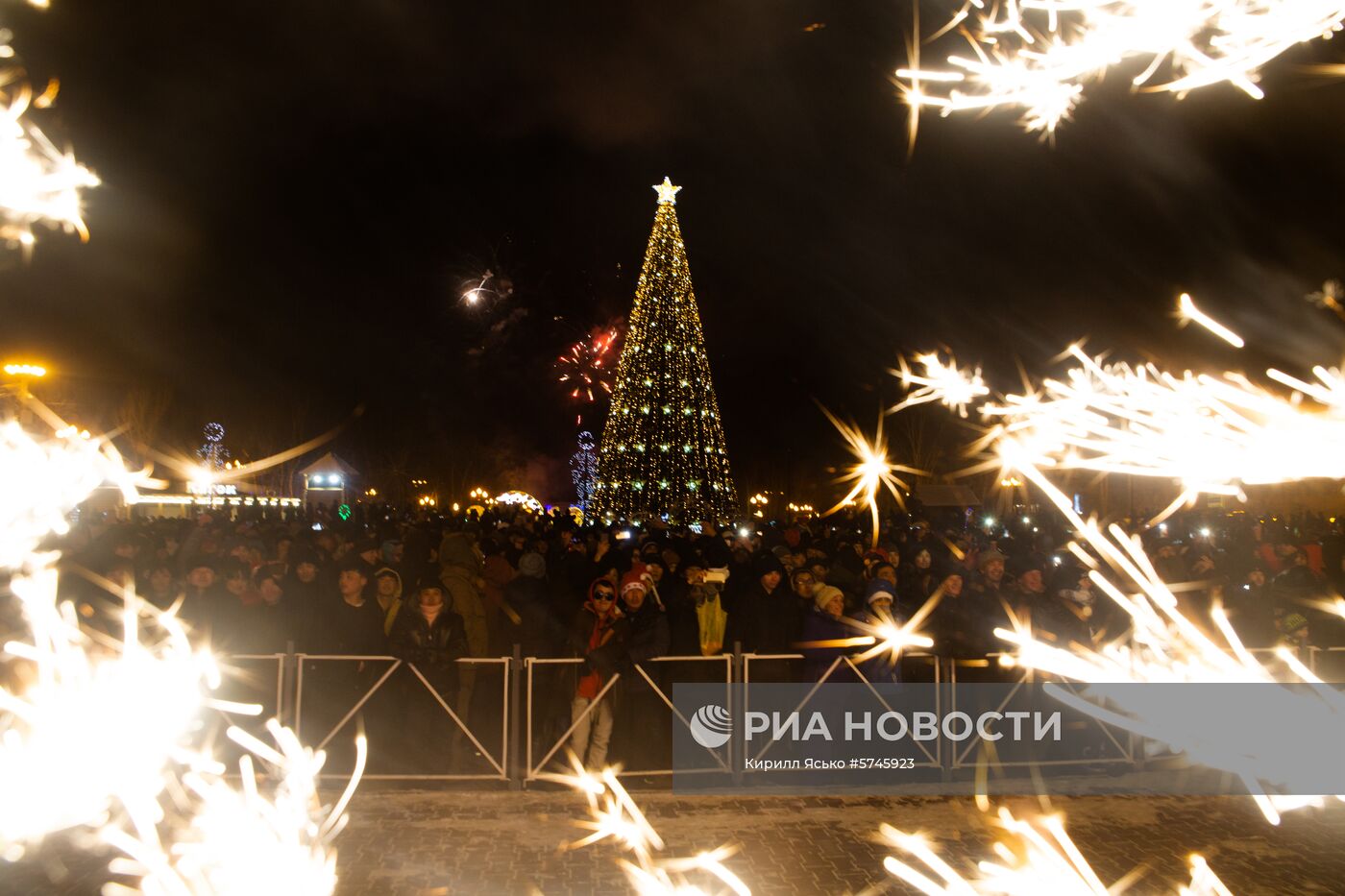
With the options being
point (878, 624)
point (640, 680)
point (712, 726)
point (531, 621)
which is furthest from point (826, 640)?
point (531, 621)

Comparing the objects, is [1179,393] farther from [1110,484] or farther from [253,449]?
[1110,484]

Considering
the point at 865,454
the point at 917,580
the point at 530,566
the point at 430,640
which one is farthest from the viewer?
the point at 865,454

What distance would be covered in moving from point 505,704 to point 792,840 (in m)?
2.48

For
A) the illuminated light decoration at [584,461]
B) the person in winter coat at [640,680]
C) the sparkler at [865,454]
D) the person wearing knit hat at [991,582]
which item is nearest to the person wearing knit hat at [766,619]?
the person in winter coat at [640,680]

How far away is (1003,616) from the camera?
317 inches

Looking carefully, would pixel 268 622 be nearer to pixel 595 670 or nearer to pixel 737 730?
pixel 595 670

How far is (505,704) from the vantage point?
7.54 meters

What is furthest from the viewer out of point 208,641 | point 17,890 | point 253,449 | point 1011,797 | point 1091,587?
point 253,449

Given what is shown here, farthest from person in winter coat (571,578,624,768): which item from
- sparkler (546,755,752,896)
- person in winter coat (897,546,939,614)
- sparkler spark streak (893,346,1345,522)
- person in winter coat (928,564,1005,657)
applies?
sparkler spark streak (893,346,1345,522)

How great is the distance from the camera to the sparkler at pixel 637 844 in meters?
5.71

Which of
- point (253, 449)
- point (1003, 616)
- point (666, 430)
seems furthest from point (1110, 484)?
Answer: point (1003, 616)

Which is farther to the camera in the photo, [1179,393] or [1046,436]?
[1046,436]

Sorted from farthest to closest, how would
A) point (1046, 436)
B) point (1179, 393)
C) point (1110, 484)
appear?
point (1110, 484) < point (1046, 436) < point (1179, 393)

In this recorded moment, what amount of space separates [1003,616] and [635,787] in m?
3.37
